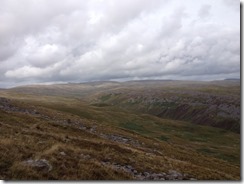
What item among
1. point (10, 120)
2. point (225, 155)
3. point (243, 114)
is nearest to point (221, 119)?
point (225, 155)

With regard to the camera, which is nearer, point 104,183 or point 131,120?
point 104,183

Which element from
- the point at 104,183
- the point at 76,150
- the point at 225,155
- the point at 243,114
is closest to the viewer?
the point at 104,183

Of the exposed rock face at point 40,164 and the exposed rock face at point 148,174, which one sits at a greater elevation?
the exposed rock face at point 40,164

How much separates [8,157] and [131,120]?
98108 mm

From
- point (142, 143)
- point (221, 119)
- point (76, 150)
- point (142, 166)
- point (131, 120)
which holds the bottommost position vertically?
point (221, 119)

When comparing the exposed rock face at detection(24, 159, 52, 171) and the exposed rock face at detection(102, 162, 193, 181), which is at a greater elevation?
the exposed rock face at detection(24, 159, 52, 171)

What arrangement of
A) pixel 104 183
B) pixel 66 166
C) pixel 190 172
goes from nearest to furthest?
pixel 104 183 → pixel 66 166 → pixel 190 172

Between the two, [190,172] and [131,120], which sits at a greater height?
[190,172]

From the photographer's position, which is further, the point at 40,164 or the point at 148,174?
the point at 148,174

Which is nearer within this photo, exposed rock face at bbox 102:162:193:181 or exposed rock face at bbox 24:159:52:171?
exposed rock face at bbox 24:159:52:171

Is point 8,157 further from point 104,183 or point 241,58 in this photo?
point 241,58

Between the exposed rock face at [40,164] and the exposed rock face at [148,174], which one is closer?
the exposed rock face at [40,164]

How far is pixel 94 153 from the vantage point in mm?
24000

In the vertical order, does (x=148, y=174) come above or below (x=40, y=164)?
below
